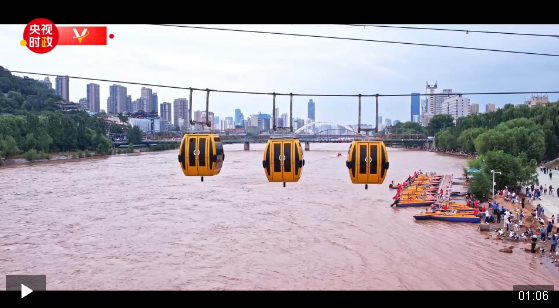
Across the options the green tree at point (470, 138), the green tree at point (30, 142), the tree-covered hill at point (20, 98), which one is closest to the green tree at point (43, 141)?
the green tree at point (30, 142)

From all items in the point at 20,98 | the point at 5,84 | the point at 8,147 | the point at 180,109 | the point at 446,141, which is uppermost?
the point at 5,84

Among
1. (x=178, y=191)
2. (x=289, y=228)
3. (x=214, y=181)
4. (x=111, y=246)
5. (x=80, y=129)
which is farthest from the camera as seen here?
(x=80, y=129)

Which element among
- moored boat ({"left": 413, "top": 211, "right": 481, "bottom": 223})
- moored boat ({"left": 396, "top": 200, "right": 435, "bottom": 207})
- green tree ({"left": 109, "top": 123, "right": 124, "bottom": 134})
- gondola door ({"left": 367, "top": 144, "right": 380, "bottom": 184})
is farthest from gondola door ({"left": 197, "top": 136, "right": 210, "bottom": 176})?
green tree ({"left": 109, "top": 123, "right": 124, "bottom": 134})

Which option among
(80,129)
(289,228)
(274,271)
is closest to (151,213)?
(289,228)

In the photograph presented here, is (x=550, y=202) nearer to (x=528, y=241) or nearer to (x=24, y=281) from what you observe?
(x=528, y=241)

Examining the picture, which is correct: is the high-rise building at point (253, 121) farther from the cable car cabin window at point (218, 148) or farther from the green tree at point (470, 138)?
the cable car cabin window at point (218, 148)
